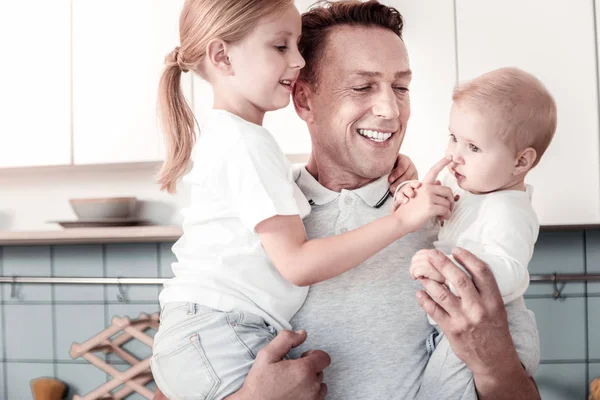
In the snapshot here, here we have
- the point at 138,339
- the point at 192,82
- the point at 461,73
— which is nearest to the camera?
the point at 461,73

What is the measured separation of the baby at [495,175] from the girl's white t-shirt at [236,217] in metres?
0.24

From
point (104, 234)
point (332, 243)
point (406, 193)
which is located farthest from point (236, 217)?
point (104, 234)

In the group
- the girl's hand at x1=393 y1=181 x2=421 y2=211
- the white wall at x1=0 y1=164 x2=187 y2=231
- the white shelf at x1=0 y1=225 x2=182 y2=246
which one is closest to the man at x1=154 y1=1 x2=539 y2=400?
the girl's hand at x1=393 y1=181 x2=421 y2=211

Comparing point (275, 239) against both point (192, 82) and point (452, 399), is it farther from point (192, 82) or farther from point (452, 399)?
point (192, 82)

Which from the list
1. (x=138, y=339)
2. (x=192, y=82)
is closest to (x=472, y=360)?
(x=192, y=82)

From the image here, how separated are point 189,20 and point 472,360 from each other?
31.2 inches

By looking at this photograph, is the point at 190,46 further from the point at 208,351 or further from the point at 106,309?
the point at 106,309

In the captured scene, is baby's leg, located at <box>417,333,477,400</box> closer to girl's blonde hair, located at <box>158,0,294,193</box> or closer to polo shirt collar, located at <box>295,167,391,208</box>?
polo shirt collar, located at <box>295,167,391,208</box>

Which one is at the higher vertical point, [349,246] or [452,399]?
[349,246]

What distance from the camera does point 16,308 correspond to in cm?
310

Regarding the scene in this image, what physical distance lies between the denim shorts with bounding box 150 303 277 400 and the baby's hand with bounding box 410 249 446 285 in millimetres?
288

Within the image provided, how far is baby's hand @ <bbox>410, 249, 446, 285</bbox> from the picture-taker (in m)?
1.15

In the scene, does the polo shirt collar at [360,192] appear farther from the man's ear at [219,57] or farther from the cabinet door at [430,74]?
the cabinet door at [430,74]

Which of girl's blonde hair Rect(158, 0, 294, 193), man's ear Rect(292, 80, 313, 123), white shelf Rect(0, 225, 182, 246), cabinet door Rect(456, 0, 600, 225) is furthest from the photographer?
white shelf Rect(0, 225, 182, 246)
